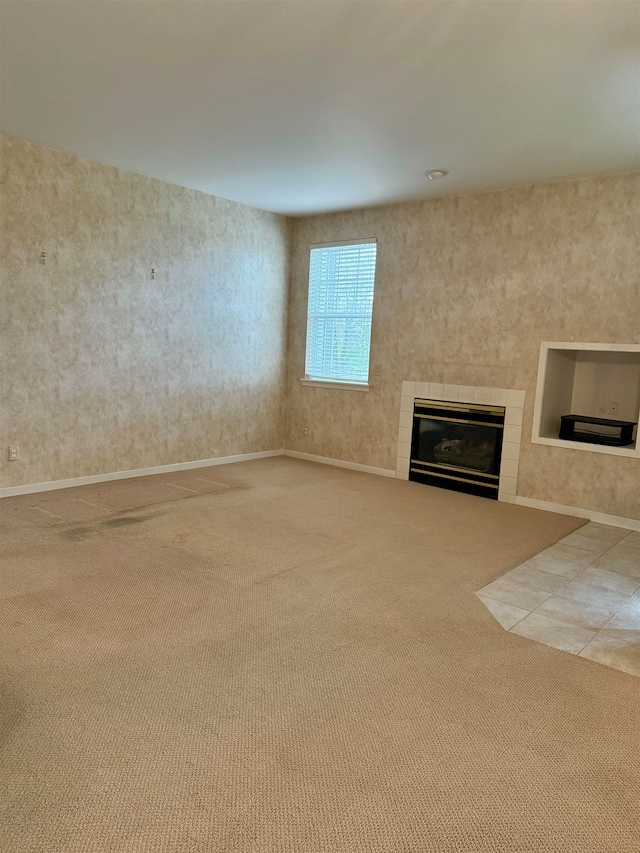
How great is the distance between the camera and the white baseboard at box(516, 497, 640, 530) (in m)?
4.66

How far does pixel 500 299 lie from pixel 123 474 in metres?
3.80

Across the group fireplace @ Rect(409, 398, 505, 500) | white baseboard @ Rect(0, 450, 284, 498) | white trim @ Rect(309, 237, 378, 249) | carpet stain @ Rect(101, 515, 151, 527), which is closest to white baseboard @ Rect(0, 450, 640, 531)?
white baseboard @ Rect(0, 450, 284, 498)

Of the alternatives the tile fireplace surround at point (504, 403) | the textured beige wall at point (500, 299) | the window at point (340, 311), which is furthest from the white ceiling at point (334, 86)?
the tile fireplace surround at point (504, 403)

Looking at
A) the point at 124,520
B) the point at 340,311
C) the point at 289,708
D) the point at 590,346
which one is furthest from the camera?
the point at 340,311

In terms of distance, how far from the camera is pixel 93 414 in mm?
5156

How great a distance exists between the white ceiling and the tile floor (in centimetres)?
271

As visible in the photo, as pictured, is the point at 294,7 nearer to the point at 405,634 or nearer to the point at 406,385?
the point at 405,634

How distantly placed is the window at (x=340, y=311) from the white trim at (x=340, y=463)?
893mm

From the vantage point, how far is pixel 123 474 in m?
5.46

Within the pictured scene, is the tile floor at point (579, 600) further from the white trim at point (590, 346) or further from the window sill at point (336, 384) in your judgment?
the window sill at point (336, 384)

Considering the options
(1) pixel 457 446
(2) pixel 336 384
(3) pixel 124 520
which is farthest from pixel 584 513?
(3) pixel 124 520

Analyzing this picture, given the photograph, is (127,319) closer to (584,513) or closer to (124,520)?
(124,520)

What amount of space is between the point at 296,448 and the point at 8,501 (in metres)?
3.30

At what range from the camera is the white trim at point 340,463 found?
6.23 meters
